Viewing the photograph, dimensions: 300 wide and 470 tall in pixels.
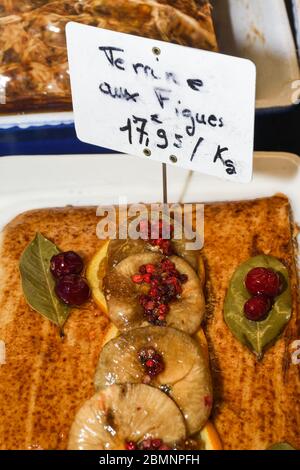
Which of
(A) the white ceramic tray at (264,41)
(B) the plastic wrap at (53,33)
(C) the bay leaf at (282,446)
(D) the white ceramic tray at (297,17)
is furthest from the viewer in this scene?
(D) the white ceramic tray at (297,17)

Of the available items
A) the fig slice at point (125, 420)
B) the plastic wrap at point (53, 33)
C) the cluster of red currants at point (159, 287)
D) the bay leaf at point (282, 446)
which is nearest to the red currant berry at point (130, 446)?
the fig slice at point (125, 420)

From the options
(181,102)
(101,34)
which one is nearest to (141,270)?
(181,102)

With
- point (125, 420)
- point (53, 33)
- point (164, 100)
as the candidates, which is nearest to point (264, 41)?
point (53, 33)

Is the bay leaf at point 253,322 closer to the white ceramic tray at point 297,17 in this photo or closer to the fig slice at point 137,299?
the fig slice at point 137,299

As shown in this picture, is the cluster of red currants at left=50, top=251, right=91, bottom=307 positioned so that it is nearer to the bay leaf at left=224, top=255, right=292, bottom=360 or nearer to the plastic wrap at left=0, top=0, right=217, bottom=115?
the bay leaf at left=224, top=255, right=292, bottom=360

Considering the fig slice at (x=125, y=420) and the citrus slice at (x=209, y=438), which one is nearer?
the fig slice at (x=125, y=420)

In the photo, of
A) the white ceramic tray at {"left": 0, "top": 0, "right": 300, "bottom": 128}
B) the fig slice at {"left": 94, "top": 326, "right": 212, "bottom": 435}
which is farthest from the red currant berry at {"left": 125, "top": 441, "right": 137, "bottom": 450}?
the white ceramic tray at {"left": 0, "top": 0, "right": 300, "bottom": 128}
